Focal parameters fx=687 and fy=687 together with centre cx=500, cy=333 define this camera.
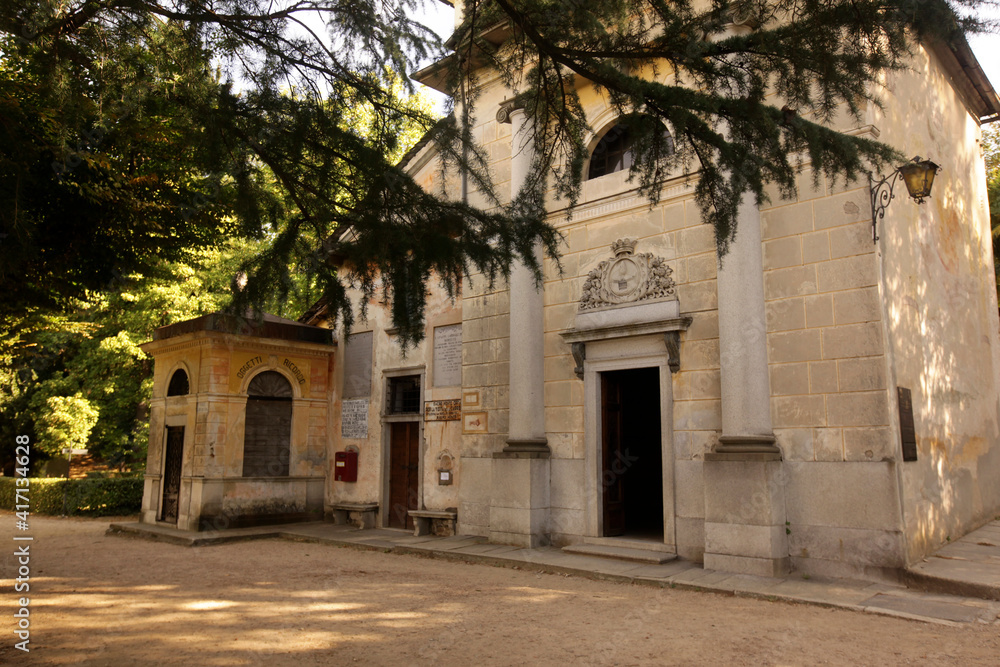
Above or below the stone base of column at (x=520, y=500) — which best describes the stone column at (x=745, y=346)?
above

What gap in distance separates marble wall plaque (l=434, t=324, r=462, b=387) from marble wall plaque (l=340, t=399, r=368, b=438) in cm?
196

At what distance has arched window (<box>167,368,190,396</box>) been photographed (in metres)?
13.1

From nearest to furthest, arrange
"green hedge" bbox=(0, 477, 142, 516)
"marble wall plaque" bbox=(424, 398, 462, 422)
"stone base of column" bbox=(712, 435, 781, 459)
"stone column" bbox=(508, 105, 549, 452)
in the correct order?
"stone base of column" bbox=(712, 435, 781, 459) → "stone column" bbox=(508, 105, 549, 452) → "marble wall plaque" bbox=(424, 398, 462, 422) → "green hedge" bbox=(0, 477, 142, 516)

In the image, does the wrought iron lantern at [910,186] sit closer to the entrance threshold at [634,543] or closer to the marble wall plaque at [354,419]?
the entrance threshold at [634,543]

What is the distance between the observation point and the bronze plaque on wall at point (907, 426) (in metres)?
7.57

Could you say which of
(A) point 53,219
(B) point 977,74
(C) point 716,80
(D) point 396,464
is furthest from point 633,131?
(B) point 977,74

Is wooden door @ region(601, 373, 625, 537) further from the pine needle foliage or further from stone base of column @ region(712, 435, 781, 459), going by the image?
the pine needle foliage

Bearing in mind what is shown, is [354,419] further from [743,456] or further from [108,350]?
[108,350]

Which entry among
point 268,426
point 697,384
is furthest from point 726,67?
point 268,426

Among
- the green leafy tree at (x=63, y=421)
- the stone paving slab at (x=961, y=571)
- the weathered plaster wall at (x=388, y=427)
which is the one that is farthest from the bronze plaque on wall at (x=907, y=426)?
the green leafy tree at (x=63, y=421)

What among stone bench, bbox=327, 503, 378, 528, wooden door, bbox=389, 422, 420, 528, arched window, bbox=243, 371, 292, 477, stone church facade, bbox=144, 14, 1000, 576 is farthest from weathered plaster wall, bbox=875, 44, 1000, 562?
arched window, bbox=243, 371, 292, 477

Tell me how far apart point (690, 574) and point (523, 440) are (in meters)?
3.23

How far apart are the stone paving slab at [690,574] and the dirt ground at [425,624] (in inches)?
7.1

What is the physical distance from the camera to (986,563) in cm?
739
